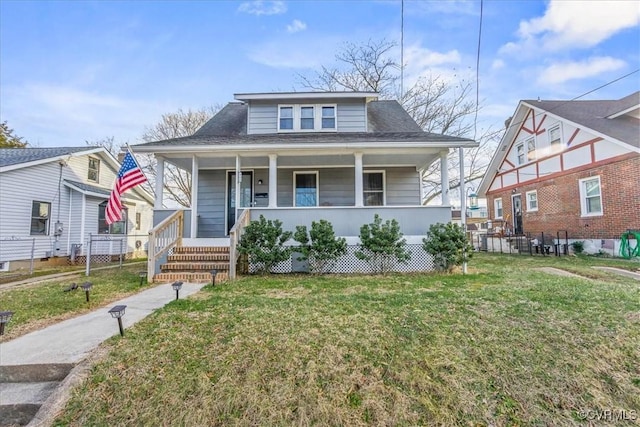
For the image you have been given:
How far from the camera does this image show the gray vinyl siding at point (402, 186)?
33.2 ft

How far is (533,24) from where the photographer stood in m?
9.48

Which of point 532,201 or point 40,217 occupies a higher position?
point 532,201

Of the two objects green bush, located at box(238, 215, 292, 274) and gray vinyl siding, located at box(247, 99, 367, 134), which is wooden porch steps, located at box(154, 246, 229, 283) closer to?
green bush, located at box(238, 215, 292, 274)

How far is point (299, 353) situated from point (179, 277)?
4.80 metres

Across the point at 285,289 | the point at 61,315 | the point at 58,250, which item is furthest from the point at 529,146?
the point at 58,250

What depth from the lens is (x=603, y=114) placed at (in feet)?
41.0

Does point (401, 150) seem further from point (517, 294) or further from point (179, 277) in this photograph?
point (179, 277)

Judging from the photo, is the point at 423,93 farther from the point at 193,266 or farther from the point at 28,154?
the point at 28,154

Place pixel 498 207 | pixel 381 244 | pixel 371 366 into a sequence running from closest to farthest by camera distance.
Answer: pixel 371 366 < pixel 381 244 < pixel 498 207

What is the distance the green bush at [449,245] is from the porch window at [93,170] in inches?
616

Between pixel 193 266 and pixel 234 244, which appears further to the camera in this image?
pixel 193 266

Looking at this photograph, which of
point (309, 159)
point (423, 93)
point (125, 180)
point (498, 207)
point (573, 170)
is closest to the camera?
point (125, 180)

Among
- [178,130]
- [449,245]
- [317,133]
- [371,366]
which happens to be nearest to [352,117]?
[317,133]

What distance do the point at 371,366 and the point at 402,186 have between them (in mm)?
8222
